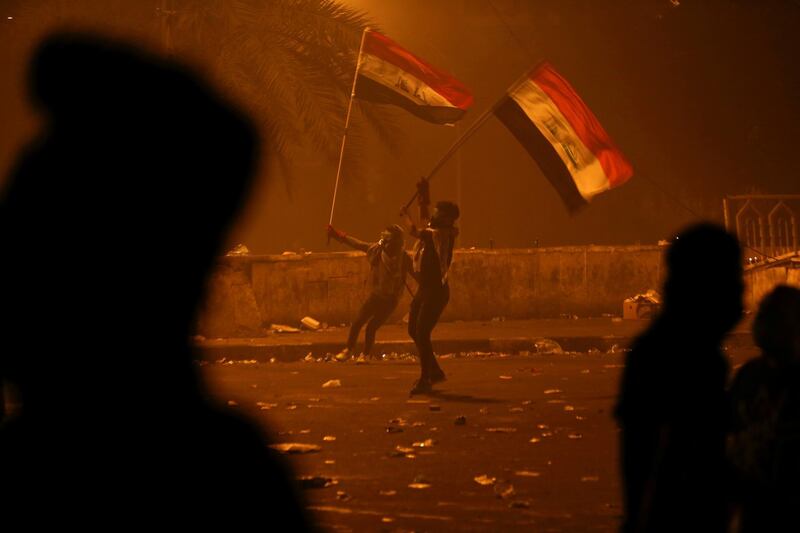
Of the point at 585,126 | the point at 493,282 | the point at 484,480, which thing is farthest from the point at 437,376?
the point at 493,282

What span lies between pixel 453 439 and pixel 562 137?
4.51 m

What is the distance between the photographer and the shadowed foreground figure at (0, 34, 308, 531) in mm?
1557

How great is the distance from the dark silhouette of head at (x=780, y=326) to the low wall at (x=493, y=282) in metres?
15.7

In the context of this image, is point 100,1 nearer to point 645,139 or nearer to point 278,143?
point 278,143

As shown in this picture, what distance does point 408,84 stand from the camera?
1538 cm

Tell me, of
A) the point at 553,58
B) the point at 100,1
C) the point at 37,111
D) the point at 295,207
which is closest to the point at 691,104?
the point at 553,58

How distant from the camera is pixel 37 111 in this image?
1618mm

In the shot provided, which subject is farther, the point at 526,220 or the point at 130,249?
the point at 526,220

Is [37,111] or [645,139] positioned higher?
[645,139]

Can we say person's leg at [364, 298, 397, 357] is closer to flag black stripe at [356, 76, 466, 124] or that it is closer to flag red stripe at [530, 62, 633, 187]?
flag black stripe at [356, 76, 466, 124]

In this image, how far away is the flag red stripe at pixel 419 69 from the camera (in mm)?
15219

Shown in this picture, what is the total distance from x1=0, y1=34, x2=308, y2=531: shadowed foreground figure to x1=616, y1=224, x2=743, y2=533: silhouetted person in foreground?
1980mm

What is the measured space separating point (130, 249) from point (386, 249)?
1384cm

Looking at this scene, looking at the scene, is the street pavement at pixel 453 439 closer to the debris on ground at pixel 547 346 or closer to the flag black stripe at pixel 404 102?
the debris on ground at pixel 547 346
